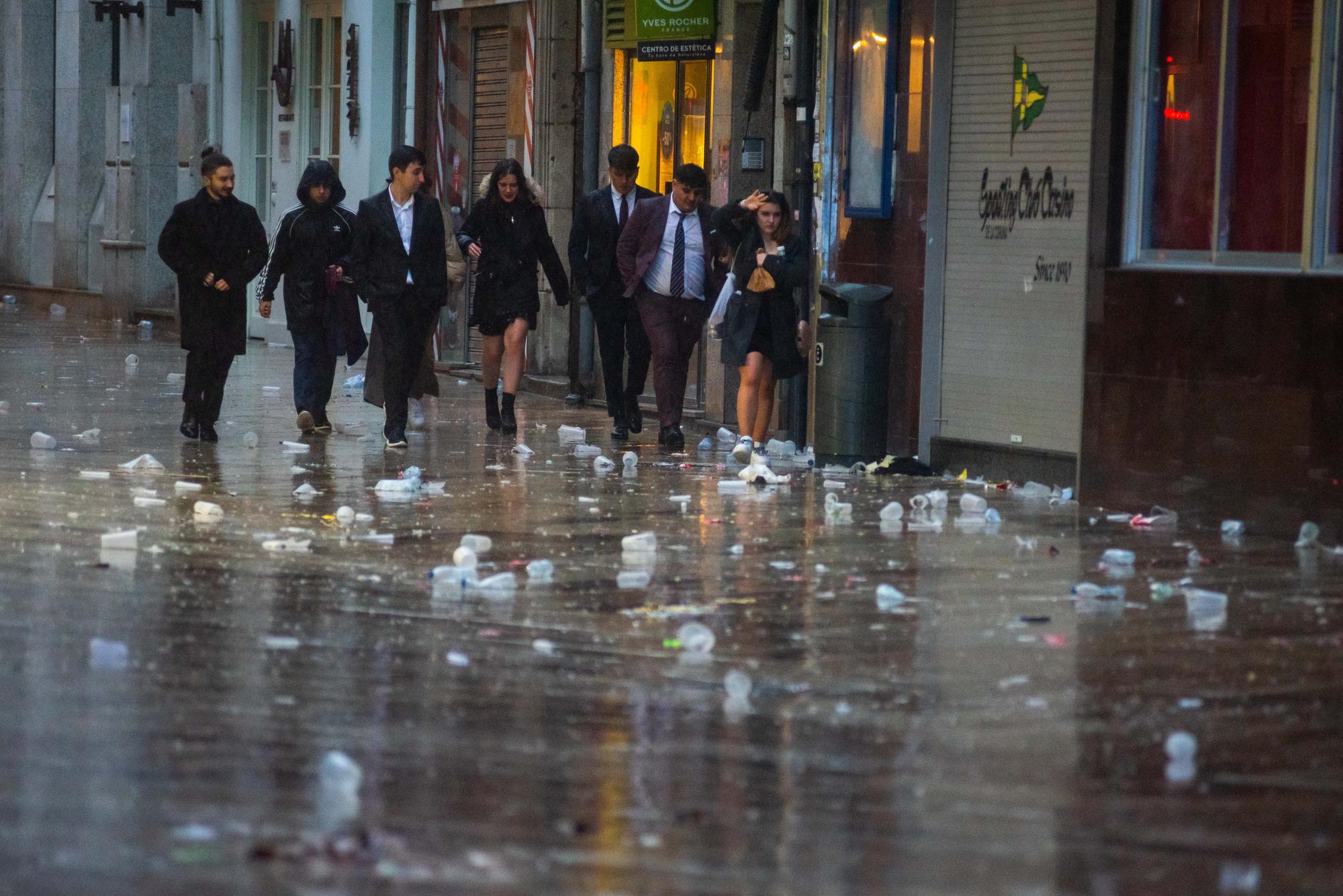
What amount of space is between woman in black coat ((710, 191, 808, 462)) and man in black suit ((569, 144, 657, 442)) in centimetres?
119

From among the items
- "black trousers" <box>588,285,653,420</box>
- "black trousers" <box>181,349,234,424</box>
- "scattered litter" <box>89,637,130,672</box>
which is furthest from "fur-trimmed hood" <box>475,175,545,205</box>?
"scattered litter" <box>89,637,130,672</box>

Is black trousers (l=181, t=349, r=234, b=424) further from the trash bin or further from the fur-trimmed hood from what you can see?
the trash bin

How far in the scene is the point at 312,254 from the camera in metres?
14.1

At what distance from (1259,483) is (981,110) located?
326 centimetres

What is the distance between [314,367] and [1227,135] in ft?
20.3

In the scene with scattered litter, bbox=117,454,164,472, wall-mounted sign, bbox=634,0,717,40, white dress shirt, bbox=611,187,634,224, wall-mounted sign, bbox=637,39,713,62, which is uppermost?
wall-mounted sign, bbox=634,0,717,40

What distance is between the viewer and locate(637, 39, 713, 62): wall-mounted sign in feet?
54.1

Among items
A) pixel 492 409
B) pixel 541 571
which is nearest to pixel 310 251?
pixel 492 409

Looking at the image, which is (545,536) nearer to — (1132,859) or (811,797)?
(811,797)

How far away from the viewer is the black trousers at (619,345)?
1470cm

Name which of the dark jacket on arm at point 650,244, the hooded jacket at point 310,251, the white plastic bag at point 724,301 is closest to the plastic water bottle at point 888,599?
the white plastic bag at point 724,301

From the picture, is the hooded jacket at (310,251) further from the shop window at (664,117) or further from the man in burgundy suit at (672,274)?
the shop window at (664,117)

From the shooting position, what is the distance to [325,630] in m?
7.04

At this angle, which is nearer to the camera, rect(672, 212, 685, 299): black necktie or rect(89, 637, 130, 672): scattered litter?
rect(89, 637, 130, 672): scattered litter
